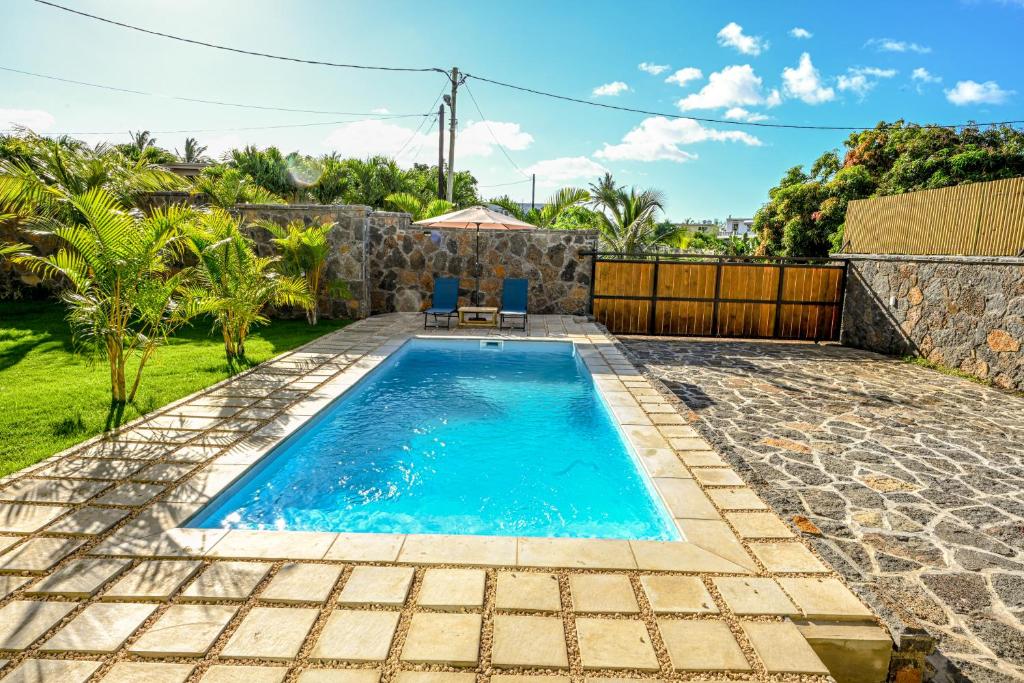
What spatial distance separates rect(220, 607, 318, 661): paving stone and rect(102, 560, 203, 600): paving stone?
50cm

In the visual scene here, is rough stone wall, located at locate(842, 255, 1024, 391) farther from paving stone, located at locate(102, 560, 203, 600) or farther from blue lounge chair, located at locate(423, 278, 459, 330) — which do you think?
paving stone, located at locate(102, 560, 203, 600)

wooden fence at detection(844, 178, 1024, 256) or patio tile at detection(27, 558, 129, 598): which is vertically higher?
wooden fence at detection(844, 178, 1024, 256)

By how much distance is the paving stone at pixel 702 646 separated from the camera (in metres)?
2.16

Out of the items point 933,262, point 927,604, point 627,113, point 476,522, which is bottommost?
point 476,522

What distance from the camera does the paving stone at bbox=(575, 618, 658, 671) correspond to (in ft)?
7.11

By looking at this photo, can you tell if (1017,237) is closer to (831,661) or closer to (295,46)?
(831,661)

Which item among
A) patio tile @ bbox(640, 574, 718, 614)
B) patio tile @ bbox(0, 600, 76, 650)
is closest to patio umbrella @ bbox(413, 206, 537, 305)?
patio tile @ bbox(640, 574, 718, 614)

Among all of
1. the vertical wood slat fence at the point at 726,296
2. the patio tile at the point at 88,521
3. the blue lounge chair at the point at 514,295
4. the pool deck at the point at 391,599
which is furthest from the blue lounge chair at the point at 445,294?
the patio tile at the point at 88,521

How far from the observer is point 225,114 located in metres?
21.2

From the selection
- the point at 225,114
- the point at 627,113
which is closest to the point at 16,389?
the point at 627,113

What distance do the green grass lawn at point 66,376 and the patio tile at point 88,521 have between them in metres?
1.07

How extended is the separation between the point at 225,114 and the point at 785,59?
65.0 ft

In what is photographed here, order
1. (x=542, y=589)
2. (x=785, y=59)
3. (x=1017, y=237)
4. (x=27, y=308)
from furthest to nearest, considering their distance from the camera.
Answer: (x=785, y=59)
(x=27, y=308)
(x=1017, y=237)
(x=542, y=589)

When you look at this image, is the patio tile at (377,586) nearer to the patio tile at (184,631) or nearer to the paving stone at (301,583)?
the paving stone at (301,583)
